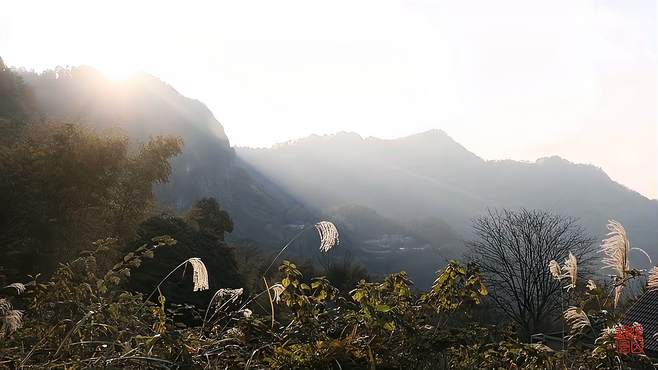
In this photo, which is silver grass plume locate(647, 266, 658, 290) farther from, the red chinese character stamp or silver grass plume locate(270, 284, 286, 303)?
silver grass plume locate(270, 284, 286, 303)

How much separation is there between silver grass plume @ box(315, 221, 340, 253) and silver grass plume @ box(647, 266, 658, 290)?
7.44ft

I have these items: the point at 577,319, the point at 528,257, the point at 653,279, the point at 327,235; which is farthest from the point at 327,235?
the point at 528,257

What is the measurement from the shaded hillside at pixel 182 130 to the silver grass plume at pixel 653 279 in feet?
344

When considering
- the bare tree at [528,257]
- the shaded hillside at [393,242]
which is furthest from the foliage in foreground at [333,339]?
the shaded hillside at [393,242]

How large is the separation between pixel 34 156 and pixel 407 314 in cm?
1810

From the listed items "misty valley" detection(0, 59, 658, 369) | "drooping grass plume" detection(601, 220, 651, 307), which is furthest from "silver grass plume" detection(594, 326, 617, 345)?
"drooping grass plume" detection(601, 220, 651, 307)

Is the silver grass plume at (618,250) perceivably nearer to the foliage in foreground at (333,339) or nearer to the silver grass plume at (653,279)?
the silver grass plume at (653,279)

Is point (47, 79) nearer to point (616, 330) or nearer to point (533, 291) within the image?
point (533, 291)

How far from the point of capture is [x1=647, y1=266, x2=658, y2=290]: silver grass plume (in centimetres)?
362

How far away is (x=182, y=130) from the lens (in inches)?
5832

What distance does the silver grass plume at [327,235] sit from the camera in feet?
10.6

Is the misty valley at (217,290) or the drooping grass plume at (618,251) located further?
the drooping grass plume at (618,251)

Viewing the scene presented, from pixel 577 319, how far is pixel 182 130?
15193 cm

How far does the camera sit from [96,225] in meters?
19.4
